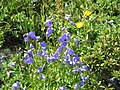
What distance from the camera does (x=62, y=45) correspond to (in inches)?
145

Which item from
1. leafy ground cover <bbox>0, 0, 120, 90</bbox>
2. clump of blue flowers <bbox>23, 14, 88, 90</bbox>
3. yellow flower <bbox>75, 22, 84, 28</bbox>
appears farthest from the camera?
yellow flower <bbox>75, 22, 84, 28</bbox>

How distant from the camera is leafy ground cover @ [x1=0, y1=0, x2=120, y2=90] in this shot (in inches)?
147

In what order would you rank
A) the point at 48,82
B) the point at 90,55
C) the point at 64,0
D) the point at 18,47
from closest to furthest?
the point at 48,82 < the point at 90,55 < the point at 18,47 < the point at 64,0

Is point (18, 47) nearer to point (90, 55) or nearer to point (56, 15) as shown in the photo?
point (56, 15)

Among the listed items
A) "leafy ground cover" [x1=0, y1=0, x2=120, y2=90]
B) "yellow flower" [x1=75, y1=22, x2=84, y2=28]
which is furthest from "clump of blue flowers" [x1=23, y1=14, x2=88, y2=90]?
"yellow flower" [x1=75, y1=22, x2=84, y2=28]

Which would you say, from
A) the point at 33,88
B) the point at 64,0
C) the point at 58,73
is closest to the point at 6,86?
the point at 33,88

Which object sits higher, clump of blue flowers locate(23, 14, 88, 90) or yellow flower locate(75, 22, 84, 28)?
yellow flower locate(75, 22, 84, 28)

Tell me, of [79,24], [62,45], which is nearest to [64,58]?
[62,45]

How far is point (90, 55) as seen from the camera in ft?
13.2

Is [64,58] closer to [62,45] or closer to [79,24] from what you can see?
[62,45]

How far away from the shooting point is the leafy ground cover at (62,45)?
3732mm

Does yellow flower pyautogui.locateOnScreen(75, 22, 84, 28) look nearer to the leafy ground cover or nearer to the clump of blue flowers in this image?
the leafy ground cover

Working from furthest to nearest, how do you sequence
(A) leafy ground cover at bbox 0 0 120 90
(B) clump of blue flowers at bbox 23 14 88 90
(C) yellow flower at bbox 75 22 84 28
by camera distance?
1. (C) yellow flower at bbox 75 22 84 28
2. (A) leafy ground cover at bbox 0 0 120 90
3. (B) clump of blue flowers at bbox 23 14 88 90

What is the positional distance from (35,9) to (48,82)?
1498mm
